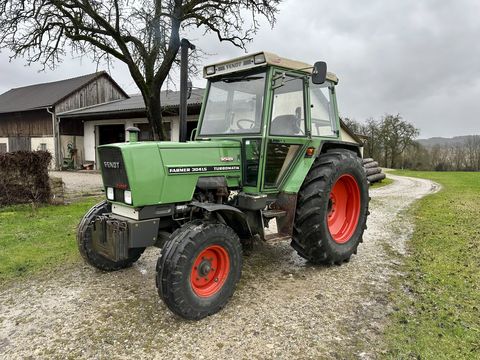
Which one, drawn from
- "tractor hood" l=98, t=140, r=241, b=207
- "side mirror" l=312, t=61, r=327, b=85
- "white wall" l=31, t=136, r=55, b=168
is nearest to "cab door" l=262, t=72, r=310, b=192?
"side mirror" l=312, t=61, r=327, b=85

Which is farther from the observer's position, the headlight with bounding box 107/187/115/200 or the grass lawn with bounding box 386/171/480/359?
the headlight with bounding box 107/187/115/200

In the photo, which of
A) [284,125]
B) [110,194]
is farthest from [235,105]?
[110,194]

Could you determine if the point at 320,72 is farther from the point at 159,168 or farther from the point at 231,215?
the point at 159,168

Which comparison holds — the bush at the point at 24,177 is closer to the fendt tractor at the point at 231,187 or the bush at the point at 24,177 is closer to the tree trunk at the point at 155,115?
the tree trunk at the point at 155,115

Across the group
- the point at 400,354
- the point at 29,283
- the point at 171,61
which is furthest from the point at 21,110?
the point at 400,354

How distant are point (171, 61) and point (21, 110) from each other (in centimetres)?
1573

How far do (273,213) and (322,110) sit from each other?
62.1 inches

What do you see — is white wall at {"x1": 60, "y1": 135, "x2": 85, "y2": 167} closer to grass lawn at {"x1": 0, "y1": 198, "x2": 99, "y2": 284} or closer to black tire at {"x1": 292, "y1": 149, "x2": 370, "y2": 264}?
grass lawn at {"x1": 0, "y1": 198, "x2": 99, "y2": 284}

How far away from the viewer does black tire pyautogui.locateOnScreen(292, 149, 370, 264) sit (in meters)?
3.96

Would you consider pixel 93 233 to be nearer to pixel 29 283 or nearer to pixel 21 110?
pixel 29 283

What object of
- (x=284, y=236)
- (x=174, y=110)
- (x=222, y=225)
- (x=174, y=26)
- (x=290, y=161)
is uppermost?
(x=174, y=26)

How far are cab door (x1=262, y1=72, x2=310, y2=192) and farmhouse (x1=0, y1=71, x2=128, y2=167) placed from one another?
18.6 metres

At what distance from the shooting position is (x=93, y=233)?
3.54 metres

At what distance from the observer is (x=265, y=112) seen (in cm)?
378
